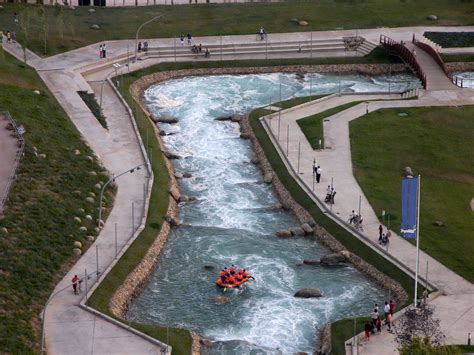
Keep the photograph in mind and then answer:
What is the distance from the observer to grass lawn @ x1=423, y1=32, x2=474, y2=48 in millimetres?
178500

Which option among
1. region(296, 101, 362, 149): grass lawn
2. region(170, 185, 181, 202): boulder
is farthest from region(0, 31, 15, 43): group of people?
region(170, 185, 181, 202): boulder

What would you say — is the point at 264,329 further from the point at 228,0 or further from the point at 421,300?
the point at 228,0

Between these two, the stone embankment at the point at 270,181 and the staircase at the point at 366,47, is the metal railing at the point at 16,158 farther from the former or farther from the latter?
the staircase at the point at 366,47

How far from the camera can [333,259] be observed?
116m

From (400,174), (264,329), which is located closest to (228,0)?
(400,174)

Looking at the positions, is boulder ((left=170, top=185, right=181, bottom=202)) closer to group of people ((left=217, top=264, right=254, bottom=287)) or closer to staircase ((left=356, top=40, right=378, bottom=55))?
group of people ((left=217, top=264, right=254, bottom=287))

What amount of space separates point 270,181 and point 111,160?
14898mm

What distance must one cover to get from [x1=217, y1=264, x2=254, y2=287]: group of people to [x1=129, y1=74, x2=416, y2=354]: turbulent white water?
714 mm

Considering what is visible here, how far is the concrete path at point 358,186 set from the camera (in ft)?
333

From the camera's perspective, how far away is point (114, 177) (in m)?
125

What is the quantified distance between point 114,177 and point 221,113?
109ft

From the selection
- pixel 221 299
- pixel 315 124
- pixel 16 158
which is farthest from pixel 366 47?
pixel 221 299

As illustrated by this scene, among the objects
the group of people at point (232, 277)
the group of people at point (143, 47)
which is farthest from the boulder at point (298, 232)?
the group of people at point (143, 47)

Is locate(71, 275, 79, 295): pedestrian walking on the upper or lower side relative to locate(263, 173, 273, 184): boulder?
lower
